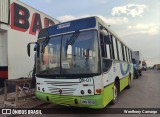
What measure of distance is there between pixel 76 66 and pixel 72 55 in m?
0.40

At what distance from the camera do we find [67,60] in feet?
22.8

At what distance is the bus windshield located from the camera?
662cm

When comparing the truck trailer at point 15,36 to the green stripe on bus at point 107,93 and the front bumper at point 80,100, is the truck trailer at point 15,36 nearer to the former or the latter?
the front bumper at point 80,100

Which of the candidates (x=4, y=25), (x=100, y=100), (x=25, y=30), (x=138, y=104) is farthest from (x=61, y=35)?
(x=25, y=30)

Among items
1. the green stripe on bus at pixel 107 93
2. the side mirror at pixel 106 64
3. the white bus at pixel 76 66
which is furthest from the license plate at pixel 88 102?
the side mirror at pixel 106 64

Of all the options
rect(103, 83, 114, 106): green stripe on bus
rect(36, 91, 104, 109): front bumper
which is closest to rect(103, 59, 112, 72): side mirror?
rect(103, 83, 114, 106): green stripe on bus

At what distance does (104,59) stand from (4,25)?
7.67 m

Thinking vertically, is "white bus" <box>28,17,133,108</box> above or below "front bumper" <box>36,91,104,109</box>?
above

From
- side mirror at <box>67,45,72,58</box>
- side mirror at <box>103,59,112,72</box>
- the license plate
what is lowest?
the license plate

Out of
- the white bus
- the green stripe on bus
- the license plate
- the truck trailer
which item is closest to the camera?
the license plate

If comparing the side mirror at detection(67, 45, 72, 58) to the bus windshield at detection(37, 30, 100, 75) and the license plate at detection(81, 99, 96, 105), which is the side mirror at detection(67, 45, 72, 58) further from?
the license plate at detection(81, 99, 96, 105)

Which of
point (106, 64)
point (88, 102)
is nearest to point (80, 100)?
point (88, 102)

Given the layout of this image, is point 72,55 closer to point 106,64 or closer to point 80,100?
point 106,64

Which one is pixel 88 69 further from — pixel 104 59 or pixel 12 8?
pixel 12 8
